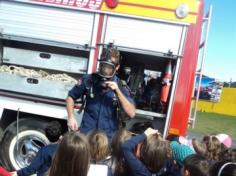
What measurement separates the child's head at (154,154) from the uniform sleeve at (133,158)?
0.05m

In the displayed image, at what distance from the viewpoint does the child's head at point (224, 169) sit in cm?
265

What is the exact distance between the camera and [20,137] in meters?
6.51

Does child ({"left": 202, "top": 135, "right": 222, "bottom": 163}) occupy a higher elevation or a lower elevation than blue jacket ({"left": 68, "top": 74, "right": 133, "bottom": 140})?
lower

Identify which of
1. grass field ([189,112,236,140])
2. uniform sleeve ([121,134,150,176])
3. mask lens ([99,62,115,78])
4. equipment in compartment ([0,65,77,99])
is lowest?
grass field ([189,112,236,140])

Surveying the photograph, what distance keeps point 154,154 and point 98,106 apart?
126 centimetres

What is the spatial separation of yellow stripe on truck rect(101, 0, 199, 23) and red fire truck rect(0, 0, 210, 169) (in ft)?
0.04

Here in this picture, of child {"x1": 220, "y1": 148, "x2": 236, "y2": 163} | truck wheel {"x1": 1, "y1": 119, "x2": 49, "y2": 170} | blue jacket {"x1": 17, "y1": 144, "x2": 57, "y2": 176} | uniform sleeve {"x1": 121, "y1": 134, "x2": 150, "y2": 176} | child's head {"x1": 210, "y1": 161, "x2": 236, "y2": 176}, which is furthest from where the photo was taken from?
truck wheel {"x1": 1, "y1": 119, "x2": 49, "y2": 170}

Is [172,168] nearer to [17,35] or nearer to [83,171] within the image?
[83,171]

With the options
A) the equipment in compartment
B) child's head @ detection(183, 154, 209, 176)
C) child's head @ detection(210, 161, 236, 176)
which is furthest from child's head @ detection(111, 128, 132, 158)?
the equipment in compartment

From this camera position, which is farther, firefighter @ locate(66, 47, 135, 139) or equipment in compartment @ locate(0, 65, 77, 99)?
equipment in compartment @ locate(0, 65, 77, 99)

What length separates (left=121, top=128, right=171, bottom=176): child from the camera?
12.6 feet

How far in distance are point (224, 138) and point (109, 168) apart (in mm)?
2069

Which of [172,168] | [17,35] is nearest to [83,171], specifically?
[172,168]

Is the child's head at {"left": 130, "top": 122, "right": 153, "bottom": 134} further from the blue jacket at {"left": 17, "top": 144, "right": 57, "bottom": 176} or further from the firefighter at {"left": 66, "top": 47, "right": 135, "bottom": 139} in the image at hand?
the blue jacket at {"left": 17, "top": 144, "right": 57, "bottom": 176}
